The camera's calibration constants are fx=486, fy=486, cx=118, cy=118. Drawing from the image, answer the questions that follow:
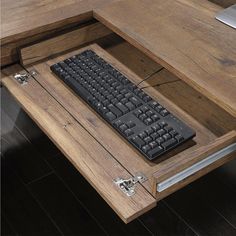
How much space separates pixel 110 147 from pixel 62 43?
0.39 m

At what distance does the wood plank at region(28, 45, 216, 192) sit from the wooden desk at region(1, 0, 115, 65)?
73 millimetres

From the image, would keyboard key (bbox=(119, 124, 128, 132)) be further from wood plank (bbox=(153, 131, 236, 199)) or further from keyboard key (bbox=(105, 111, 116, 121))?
wood plank (bbox=(153, 131, 236, 199))

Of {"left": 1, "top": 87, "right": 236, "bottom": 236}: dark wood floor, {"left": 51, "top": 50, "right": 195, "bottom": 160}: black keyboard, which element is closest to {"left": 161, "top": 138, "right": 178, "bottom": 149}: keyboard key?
{"left": 51, "top": 50, "right": 195, "bottom": 160}: black keyboard

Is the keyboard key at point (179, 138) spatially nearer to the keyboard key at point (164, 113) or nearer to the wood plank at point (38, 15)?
the keyboard key at point (164, 113)

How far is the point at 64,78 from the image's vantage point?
122cm

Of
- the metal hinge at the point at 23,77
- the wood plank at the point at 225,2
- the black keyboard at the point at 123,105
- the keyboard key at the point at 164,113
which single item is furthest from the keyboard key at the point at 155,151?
the wood plank at the point at 225,2

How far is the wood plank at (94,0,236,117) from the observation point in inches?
41.8

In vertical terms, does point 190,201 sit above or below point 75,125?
below

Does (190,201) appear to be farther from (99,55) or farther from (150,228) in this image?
(99,55)

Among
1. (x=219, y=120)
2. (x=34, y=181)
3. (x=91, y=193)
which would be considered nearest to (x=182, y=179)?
(x=219, y=120)

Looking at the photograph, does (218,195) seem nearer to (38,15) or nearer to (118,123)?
(118,123)

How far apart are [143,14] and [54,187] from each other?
32.2 inches

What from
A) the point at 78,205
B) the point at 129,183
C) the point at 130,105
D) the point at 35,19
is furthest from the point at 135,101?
the point at 78,205

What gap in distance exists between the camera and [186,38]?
119cm
